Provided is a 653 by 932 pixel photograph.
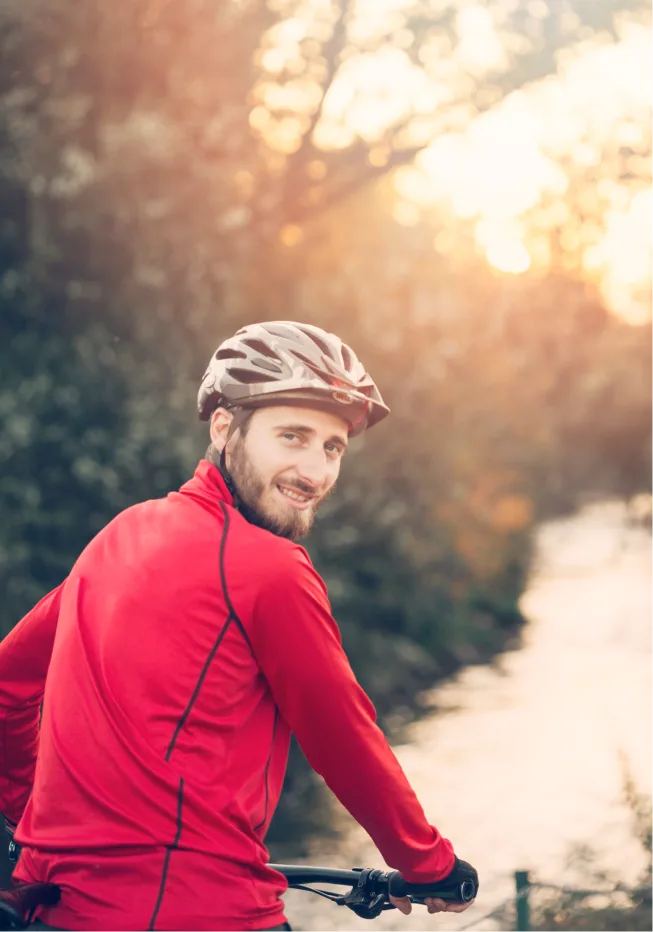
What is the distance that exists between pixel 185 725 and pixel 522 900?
2.09 meters

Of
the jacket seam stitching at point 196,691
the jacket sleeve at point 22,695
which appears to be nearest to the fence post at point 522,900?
the jacket sleeve at point 22,695

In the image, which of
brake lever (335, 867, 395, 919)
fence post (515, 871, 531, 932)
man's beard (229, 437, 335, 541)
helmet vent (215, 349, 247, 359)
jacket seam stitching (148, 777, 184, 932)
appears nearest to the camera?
jacket seam stitching (148, 777, 184, 932)

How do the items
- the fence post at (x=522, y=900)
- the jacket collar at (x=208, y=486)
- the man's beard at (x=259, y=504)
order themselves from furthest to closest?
the fence post at (x=522, y=900) → the man's beard at (x=259, y=504) → the jacket collar at (x=208, y=486)

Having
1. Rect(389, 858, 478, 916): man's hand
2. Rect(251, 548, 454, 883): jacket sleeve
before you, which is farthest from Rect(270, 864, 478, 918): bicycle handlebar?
Rect(251, 548, 454, 883): jacket sleeve

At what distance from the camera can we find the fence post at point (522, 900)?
3.67m

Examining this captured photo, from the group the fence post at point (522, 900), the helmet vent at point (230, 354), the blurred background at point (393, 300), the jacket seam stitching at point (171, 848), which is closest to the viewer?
the jacket seam stitching at point (171, 848)

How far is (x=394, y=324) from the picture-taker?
1441 centimetres

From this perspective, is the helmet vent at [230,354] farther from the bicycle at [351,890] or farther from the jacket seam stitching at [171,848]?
the bicycle at [351,890]

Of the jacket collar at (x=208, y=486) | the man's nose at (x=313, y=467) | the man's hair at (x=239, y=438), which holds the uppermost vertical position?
the man's hair at (x=239, y=438)

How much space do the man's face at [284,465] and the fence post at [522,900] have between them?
179cm

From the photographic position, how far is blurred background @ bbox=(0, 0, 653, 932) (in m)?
8.90

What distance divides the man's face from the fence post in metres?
1.79

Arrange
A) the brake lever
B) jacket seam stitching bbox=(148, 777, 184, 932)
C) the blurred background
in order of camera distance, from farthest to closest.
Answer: the blurred background, the brake lever, jacket seam stitching bbox=(148, 777, 184, 932)

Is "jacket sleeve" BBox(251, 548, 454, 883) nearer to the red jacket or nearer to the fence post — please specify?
the red jacket
